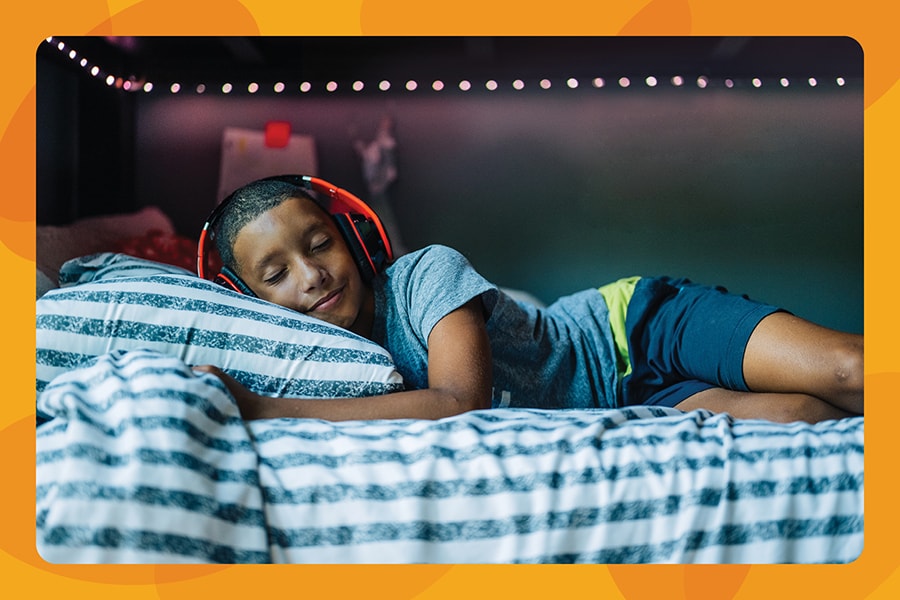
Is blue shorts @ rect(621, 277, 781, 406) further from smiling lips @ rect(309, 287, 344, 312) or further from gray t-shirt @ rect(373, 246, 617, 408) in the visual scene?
smiling lips @ rect(309, 287, 344, 312)

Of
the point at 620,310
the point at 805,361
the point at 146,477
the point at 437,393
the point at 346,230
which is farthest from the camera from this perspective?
the point at 620,310

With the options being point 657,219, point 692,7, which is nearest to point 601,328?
point 657,219

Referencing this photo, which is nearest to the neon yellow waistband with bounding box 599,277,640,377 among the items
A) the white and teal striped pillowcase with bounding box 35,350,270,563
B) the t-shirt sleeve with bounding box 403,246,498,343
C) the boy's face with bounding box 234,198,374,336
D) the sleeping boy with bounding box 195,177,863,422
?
the sleeping boy with bounding box 195,177,863,422

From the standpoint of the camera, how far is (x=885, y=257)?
0.88m

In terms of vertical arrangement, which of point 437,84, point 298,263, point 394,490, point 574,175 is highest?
point 437,84

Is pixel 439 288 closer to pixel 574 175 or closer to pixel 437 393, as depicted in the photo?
pixel 437 393

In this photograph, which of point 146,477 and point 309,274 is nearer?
point 146,477

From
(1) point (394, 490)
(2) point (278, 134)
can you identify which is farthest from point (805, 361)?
(2) point (278, 134)

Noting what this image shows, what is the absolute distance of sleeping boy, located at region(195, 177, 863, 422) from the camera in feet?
3.15

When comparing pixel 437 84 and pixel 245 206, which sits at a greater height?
pixel 437 84

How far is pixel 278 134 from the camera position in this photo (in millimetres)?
1283

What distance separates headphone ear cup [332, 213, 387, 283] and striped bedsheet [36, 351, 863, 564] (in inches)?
15.0

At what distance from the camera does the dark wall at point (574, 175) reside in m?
1.21

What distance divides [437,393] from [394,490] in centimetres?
18
